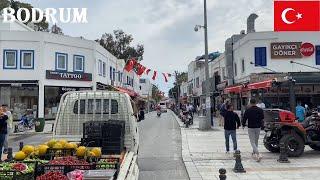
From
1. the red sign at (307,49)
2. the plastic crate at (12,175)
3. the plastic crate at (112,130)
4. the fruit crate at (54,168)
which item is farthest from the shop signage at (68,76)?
the plastic crate at (12,175)

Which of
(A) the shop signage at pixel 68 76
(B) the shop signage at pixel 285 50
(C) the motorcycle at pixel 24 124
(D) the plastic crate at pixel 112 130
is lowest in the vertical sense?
(C) the motorcycle at pixel 24 124

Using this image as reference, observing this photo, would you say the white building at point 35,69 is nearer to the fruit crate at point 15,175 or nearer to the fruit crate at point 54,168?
the fruit crate at point 54,168

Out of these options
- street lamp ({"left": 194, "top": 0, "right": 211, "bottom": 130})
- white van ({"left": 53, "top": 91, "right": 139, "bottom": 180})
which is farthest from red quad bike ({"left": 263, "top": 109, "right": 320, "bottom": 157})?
street lamp ({"left": 194, "top": 0, "right": 211, "bottom": 130})

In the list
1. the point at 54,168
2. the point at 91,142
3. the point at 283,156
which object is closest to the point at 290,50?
the point at 283,156

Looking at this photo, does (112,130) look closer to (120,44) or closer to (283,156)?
(283,156)

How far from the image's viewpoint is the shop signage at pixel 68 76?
127 ft

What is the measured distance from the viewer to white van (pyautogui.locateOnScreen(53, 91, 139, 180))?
33.8 ft

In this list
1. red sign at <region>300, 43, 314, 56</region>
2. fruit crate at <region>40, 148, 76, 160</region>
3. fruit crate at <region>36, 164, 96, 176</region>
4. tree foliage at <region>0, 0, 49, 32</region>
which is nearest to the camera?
fruit crate at <region>36, 164, 96, 176</region>

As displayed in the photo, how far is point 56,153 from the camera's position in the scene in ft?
22.6

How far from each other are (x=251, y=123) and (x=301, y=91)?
20.9m

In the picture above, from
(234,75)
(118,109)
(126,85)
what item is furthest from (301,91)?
(126,85)

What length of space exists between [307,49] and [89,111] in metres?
27.3

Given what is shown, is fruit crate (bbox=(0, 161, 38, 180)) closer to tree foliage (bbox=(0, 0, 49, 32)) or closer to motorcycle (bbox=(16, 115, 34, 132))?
motorcycle (bbox=(16, 115, 34, 132))

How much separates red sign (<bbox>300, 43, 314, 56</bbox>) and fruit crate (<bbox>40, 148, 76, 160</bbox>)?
3046cm
